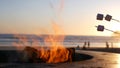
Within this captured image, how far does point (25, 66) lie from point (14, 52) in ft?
29.2

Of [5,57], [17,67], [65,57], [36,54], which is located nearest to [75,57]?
[65,57]

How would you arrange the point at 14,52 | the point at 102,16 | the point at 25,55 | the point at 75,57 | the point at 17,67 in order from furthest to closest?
the point at 102,16
the point at 14,52
the point at 75,57
the point at 25,55
the point at 17,67

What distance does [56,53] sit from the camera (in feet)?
71.1

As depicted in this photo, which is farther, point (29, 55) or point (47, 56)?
point (47, 56)

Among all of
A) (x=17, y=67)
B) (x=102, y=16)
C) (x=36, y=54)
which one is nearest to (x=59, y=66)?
(x=17, y=67)

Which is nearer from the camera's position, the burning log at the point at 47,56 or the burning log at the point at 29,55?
the burning log at the point at 29,55

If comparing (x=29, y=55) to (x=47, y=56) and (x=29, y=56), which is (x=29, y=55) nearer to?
(x=29, y=56)

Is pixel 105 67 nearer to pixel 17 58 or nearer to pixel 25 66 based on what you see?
pixel 25 66

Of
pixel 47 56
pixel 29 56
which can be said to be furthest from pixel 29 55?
pixel 47 56

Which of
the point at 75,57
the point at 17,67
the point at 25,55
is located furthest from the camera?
the point at 75,57

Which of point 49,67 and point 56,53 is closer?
point 49,67

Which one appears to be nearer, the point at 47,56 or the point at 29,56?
the point at 29,56

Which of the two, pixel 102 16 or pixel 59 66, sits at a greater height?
pixel 102 16

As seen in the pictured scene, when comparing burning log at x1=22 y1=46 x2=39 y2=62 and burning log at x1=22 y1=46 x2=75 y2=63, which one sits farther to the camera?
burning log at x1=22 y1=46 x2=75 y2=63
